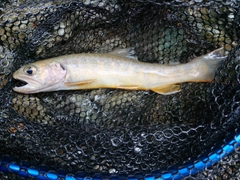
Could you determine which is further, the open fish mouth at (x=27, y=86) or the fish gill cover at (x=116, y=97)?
the open fish mouth at (x=27, y=86)

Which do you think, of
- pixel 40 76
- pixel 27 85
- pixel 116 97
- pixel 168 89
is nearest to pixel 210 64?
pixel 168 89

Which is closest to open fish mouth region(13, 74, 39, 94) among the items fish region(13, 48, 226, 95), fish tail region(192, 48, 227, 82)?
fish region(13, 48, 226, 95)

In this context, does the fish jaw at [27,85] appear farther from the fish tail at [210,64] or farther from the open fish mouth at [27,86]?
the fish tail at [210,64]

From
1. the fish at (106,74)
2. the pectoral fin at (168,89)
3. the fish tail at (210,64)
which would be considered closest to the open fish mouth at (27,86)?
the fish at (106,74)

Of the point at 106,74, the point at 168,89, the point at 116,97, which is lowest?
the point at 116,97

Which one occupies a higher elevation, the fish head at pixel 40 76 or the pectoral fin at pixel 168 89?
the fish head at pixel 40 76

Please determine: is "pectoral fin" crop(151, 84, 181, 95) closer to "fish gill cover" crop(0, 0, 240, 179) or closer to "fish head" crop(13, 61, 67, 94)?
"fish gill cover" crop(0, 0, 240, 179)

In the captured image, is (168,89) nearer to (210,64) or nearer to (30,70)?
(210,64)

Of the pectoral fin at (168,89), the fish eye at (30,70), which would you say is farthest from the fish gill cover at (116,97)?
the fish eye at (30,70)

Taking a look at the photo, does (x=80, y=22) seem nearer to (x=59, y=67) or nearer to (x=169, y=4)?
(x=59, y=67)
